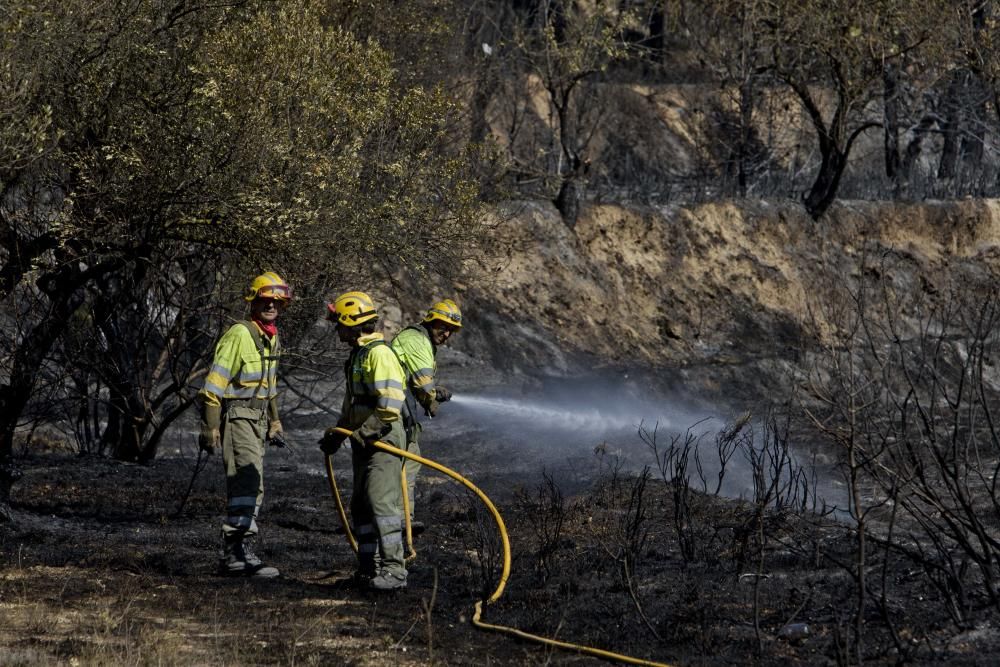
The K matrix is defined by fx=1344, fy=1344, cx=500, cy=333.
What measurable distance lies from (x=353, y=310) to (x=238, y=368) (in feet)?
2.72

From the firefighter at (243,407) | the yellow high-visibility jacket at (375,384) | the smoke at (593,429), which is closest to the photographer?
the yellow high-visibility jacket at (375,384)

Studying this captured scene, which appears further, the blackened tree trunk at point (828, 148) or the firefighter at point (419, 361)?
the blackened tree trunk at point (828, 148)

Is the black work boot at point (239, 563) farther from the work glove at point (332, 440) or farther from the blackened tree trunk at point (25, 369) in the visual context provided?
the blackened tree trunk at point (25, 369)

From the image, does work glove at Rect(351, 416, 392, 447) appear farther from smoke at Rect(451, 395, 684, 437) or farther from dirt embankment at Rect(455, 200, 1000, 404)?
dirt embankment at Rect(455, 200, 1000, 404)

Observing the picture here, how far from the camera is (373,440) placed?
7.73 m

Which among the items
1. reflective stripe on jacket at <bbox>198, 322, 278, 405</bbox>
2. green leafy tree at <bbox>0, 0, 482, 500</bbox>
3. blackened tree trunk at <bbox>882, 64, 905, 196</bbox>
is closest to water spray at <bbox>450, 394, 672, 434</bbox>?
green leafy tree at <bbox>0, 0, 482, 500</bbox>

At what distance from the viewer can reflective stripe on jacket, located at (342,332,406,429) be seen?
25.2 ft

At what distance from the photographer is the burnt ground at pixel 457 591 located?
648 centimetres

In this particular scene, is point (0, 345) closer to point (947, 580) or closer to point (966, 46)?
point (947, 580)

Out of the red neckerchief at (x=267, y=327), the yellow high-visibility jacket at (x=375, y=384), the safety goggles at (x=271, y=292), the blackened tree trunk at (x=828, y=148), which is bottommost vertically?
the yellow high-visibility jacket at (x=375, y=384)

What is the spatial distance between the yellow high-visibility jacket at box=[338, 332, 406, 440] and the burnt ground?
3.27 ft

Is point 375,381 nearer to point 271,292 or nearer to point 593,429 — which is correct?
point 271,292

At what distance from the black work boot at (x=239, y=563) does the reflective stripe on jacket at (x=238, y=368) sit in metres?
0.87

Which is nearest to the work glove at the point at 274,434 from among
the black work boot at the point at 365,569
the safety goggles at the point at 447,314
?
the black work boot at the point at 365,569
